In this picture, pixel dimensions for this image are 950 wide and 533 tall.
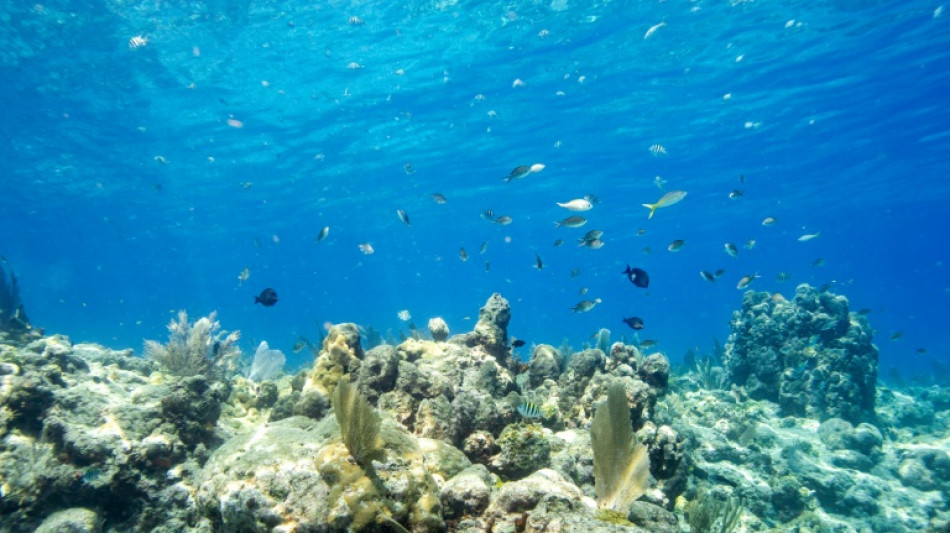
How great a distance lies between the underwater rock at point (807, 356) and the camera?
1246 cm

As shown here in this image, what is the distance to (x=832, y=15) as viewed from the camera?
19219 millimetres

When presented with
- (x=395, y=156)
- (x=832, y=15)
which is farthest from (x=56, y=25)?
(x=832, y=15)

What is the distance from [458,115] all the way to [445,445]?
25176mm

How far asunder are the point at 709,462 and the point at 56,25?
87.1 ft

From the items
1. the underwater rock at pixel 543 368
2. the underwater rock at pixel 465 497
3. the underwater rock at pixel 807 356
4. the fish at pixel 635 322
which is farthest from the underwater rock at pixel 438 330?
the underwater rock at pixel 807 356

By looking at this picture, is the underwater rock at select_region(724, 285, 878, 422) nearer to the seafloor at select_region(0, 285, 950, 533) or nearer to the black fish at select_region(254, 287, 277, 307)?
the seafloor at select_region(0, 285, 950, 533)

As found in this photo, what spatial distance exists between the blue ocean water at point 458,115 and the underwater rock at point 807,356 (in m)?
1.69

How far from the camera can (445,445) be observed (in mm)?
5254

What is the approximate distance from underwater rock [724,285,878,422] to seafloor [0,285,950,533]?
6 centimetres

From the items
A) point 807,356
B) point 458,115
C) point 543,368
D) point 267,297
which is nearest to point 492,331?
point 543,368

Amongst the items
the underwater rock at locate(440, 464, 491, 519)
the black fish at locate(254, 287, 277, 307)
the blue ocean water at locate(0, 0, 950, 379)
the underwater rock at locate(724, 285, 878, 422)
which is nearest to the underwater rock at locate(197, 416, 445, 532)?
the underwater rock at locate(440, 464, 491, 519)

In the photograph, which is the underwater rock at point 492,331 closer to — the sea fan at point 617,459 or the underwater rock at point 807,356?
the sea fan at point 617,459

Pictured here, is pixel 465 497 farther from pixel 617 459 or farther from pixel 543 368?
pixel 543 368

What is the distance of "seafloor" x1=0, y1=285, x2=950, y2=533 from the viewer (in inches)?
160
